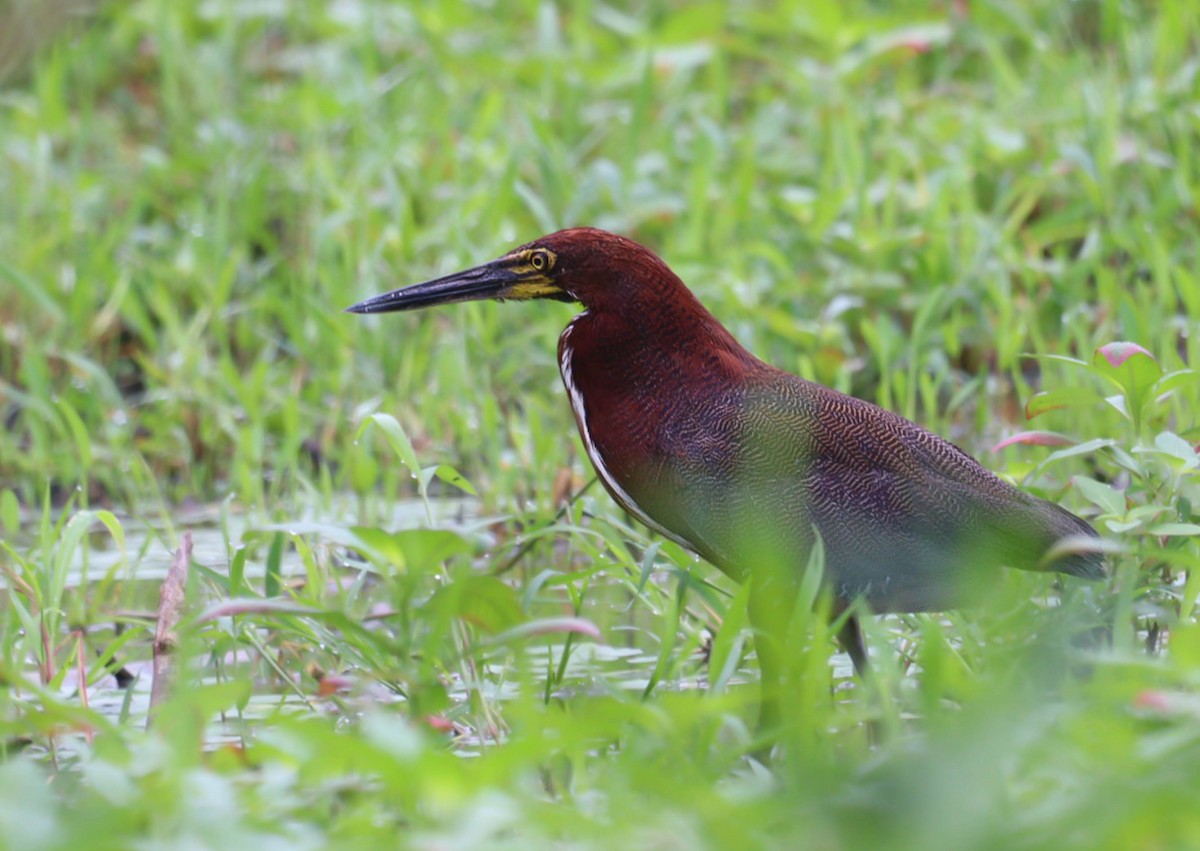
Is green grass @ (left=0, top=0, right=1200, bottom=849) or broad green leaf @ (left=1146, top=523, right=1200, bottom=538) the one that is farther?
broad green leaf @ (left=1146, top=523, right=1200, bottom=538)

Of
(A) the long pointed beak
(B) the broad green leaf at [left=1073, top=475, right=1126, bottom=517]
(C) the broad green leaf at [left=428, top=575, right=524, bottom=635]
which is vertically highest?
(A) the long pointed beak

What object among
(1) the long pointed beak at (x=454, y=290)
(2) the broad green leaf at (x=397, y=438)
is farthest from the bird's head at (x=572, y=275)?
(2) the broad green leaf at (x=397, y=438)

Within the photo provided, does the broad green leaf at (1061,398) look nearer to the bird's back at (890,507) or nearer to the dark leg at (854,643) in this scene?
the bird's back at (890,507)

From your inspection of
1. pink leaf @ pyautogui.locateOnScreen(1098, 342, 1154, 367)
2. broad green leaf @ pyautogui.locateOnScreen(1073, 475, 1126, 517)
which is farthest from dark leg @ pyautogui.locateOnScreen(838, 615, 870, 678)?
pink leaf @ pyautogui.locateOnScreen(1098, 342, 1154, 367)

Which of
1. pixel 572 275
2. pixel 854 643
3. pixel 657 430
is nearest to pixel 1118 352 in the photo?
pixel 854 643

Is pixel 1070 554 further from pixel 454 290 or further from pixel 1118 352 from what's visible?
pixel 454 290

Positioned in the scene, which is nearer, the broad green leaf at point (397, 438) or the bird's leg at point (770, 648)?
the bird's leg at point (770, 648)

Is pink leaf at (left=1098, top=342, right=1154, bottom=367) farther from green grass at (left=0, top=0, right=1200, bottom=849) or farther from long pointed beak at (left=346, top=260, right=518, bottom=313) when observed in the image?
long pointed beak at (left=346, top=260, right=518, bottom=313)

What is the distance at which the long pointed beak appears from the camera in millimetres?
3992

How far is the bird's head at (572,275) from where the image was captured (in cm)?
380

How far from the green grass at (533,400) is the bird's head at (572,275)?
444 mm

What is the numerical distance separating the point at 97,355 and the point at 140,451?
0.79 meters

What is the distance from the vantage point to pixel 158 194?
732 centimetres

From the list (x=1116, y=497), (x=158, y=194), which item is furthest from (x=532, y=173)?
(x=1116, y=497)
